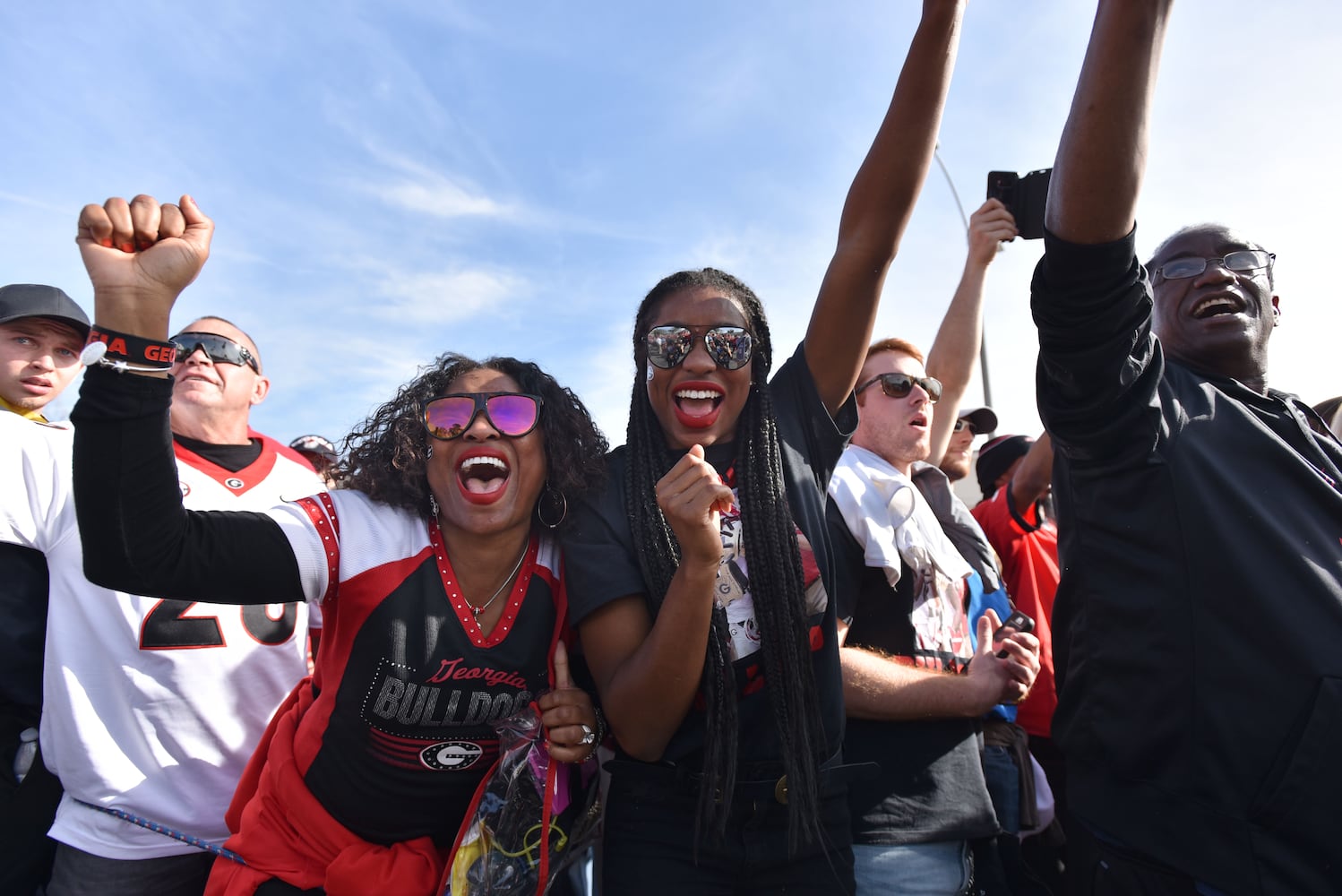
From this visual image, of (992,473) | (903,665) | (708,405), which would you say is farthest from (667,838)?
(992,473)

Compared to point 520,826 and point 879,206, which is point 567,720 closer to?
point 520,826

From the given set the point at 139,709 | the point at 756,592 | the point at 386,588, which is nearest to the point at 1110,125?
the point at 756,592

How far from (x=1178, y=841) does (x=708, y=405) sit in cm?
147

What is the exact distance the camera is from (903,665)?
8.03 feet

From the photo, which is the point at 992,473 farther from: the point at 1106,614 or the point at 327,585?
the point at 327,585

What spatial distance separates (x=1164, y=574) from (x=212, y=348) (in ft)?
11.4

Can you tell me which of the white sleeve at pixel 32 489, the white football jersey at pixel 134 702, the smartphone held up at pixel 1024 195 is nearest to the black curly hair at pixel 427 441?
the white football jersey at pixel 134 702

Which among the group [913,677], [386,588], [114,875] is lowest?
[114,875]

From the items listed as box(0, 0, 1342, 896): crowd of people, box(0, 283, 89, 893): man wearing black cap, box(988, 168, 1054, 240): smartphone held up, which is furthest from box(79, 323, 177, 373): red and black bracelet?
box(988, 168, 1054, 240): smartphone held up

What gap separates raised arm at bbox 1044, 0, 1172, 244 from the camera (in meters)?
1.53

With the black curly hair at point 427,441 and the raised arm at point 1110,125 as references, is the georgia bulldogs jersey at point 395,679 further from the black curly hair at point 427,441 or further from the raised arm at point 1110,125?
the raised arm at point 1110,125

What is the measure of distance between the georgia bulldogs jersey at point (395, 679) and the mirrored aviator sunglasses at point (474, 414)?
1.06 ft

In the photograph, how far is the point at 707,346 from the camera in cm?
220

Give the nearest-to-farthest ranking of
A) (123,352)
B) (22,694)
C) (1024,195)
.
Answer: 1. (123,352)
2. (22,694)
3. (1024,195)
